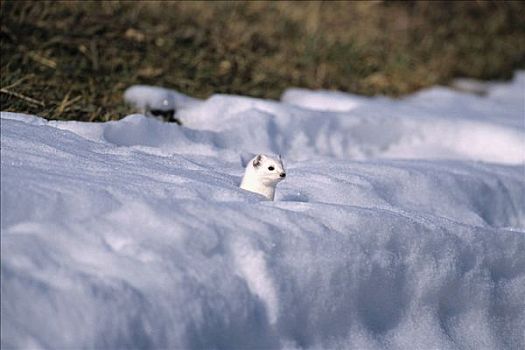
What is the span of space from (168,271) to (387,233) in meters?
0.87

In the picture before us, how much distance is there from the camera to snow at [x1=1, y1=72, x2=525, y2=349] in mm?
2457

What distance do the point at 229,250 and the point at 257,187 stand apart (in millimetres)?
795

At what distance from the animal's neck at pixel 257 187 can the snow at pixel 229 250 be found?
0.10 meters

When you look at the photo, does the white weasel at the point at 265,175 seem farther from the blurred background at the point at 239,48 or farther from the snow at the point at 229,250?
the blurred background at the point at 239,48

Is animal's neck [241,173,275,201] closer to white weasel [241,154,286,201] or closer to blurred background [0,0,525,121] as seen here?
white weasel [241,154,286,201]

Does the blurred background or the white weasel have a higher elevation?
the blurred background

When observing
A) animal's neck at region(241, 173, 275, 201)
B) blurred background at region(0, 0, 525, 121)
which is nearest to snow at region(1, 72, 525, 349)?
animal's neck at region(241, 173, 275, 201)

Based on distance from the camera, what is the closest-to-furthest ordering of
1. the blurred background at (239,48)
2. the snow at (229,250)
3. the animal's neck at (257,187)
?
1. the snow at (229,250)
2. the animal's neck at (257,187)
3. the blurred background at (239,48)

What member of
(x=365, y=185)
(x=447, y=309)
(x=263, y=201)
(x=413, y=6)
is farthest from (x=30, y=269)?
(x=413, y=6)

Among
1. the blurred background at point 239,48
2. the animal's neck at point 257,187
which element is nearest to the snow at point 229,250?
the animal's neck at point 257,187

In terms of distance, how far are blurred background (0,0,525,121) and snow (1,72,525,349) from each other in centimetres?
112

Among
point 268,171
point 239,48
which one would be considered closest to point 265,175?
point 268,171

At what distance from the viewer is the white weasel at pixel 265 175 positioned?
3527 mm

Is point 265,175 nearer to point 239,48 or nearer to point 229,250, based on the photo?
point 229,250
